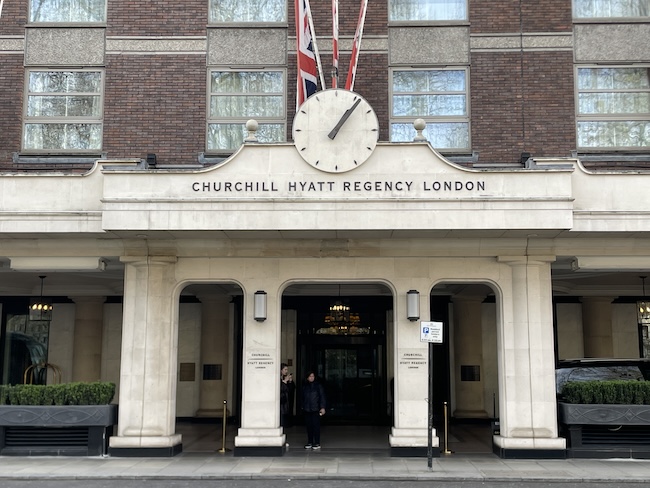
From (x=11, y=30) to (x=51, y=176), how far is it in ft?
14.1

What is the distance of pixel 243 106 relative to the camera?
16094 mm

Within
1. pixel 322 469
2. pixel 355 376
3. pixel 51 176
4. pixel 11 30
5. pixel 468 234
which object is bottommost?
pixel 322 469

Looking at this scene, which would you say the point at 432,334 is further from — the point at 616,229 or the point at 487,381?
the point at 487,381

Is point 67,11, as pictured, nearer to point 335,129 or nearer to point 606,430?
point 335,129

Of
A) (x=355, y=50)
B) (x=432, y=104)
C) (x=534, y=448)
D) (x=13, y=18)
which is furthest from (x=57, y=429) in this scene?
(x=432, y=104)

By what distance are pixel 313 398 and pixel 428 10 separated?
882 cm

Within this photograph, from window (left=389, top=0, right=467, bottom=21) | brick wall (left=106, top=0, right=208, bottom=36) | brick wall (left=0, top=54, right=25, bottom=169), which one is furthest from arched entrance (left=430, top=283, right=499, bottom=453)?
brick wall (left=0, top=54, right=25, bottom=169)

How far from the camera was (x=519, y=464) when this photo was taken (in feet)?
44.0

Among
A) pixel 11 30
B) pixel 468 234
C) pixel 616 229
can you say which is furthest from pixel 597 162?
pixel 11 30

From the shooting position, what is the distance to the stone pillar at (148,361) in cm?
1419

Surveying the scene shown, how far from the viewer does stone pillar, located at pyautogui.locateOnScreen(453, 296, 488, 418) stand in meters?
20.9

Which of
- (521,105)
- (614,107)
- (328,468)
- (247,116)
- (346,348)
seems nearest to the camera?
(328,468)

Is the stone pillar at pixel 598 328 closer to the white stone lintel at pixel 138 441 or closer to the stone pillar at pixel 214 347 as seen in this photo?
the stone pillar at pixel 214 347

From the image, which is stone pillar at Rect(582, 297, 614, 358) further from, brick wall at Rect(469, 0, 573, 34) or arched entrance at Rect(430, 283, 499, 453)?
brick wall at Rect(469, 0, 573, 34)
